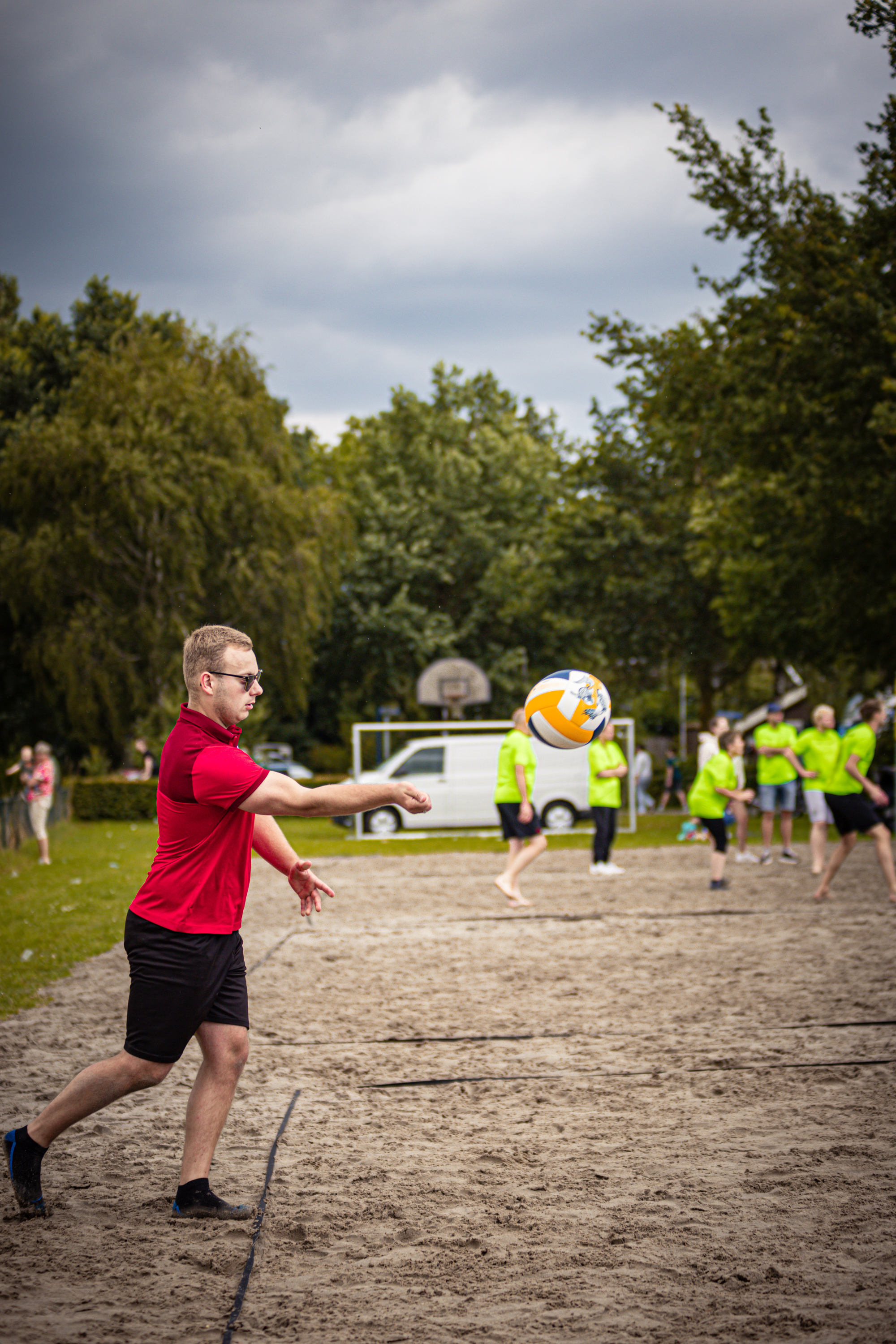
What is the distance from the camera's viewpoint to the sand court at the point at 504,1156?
3.38 meters

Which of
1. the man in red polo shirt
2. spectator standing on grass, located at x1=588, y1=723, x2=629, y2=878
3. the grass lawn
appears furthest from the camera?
spectator standing on grass, located at x1=588, y1=723, x2=629, y2=878

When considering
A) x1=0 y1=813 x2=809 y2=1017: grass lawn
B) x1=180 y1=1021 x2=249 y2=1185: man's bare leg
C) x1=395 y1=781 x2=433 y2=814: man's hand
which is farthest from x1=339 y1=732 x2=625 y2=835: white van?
x1=395 y1=781 x2=433 y2=814: man's hand

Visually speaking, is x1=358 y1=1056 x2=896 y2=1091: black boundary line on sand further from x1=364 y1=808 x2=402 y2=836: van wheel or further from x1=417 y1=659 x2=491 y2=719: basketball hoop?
x1=417 y1=659 x2=491 y2=719: basketball hoop

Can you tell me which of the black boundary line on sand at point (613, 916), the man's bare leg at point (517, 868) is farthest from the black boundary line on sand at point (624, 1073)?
the man's bare leg at point (517, 868)

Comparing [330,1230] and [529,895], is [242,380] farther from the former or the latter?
[330,1230]

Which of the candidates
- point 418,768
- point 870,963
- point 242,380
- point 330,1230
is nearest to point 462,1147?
point 330,1230

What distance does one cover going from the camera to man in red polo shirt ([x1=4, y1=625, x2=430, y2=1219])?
3.93 meters

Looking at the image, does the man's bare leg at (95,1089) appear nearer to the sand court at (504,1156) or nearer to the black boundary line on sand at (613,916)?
the sand court at (504,1156)

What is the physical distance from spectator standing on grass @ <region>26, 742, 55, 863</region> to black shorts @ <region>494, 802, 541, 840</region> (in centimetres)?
749

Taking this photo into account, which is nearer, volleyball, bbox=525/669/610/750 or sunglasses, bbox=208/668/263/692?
sunglasses, bbox=208/668/263/692

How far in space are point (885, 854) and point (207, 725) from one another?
927cm

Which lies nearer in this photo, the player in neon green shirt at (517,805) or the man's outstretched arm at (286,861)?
the man's outstretched arm at (286,861)

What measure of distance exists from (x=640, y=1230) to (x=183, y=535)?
2952cm

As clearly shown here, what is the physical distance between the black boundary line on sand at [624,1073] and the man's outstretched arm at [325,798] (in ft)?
8.41
